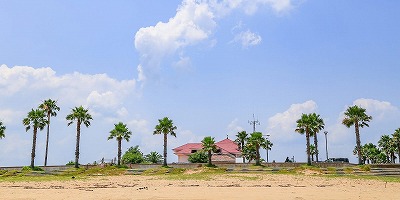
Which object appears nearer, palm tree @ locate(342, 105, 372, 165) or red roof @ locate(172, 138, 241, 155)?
palm tree @ locate(342, 105, 372, 165)

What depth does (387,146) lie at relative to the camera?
308 ft

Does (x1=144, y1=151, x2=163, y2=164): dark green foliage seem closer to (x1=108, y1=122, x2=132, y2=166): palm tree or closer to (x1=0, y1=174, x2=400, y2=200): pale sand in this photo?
(x1=108, y1=122, x2=132, y2=166): palm tree

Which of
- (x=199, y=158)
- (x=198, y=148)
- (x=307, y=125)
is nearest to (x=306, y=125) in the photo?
(x=307, y=125)

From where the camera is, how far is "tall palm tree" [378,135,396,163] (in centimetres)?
9134

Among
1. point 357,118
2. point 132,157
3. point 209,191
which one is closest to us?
point 209,191

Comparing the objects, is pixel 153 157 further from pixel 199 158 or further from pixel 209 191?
pixel 209 191

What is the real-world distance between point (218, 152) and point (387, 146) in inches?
1611

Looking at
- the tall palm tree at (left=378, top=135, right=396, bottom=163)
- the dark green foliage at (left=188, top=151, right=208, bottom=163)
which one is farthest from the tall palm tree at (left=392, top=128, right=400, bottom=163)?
the dark green foliage at (left=188, top=151, right=208, bottom=163)

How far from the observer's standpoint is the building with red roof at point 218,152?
9212 cm

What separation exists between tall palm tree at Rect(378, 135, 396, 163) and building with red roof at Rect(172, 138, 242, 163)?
35.4 meters

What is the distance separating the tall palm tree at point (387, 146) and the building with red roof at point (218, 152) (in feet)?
116

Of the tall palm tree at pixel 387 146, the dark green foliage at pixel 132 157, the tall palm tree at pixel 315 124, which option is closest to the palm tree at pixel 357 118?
the tall palm tree at pixel 315 124

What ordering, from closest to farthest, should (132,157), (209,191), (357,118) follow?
1. (209,191)
2. (357,118)
3. (132,157)

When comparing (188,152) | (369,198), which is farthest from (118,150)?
(369,198)
